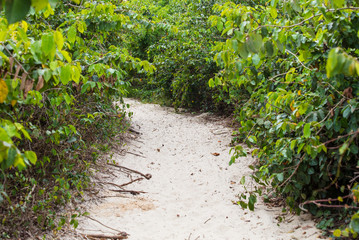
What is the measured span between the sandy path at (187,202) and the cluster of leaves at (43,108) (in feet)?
1.95

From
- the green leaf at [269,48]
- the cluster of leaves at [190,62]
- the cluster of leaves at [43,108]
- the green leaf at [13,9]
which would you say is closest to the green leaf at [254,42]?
the green leaf at [269,48]

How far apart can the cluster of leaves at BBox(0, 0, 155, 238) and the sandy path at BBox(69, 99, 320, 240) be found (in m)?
0.59

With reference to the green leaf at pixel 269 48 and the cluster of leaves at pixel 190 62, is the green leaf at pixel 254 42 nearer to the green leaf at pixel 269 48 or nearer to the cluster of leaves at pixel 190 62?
the green leaf at pixel 269 48

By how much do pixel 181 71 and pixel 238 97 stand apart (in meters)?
3.48

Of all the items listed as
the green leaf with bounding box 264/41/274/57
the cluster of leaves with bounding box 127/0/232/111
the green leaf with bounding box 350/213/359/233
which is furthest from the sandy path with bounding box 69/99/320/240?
the cluster of leaves with bounding box 127/0/232/111

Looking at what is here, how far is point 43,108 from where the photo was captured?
11.2 feet

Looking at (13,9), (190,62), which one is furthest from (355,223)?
(190,62)

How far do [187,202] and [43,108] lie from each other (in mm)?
2435

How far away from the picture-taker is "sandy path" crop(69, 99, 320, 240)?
12.4 feet

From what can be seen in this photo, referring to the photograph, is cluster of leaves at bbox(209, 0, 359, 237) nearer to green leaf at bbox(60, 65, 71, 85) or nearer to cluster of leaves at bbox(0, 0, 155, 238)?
green leaf at bbox(60, 65, 71, 85)

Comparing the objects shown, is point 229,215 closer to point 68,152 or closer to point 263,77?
point 263,77

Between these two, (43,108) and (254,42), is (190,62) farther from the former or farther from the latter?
(254,42)

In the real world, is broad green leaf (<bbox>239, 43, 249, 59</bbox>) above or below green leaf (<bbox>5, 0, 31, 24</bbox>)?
below

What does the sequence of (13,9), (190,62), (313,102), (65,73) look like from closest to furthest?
1. (13,9)
2. (65,73)
3. (313,102)
4. (190,62)
